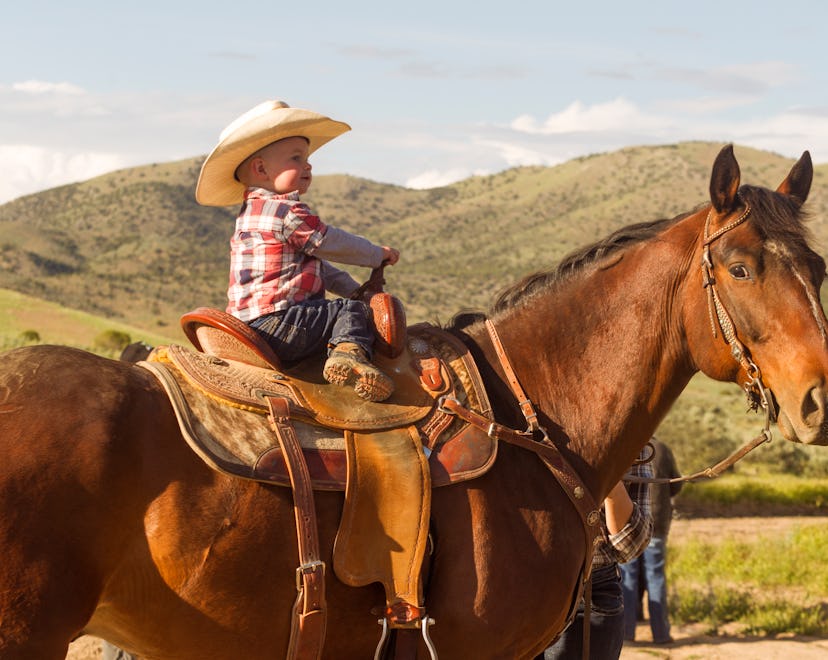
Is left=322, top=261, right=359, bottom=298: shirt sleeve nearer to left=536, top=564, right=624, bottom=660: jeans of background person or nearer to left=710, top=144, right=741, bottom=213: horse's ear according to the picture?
left=710, top=144, right=741, bottom=213: horse's ear

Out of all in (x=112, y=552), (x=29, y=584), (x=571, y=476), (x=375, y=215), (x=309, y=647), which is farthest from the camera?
(x=375, y=215)

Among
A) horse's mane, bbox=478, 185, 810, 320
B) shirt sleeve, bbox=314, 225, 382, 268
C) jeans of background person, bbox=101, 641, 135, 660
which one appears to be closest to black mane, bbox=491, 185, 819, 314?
horse's mane, bbox=478, 185, 810, 320

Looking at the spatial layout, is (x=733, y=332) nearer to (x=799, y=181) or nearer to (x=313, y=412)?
(x=799, y=181)

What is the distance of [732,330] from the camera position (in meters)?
3.60

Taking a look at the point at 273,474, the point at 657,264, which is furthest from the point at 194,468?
the point at 657,264

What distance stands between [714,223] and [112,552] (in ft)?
8.27

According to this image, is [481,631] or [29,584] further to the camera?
[481,631]

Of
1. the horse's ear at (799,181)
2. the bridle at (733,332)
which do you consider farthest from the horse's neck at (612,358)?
the horse's ear at (799,181)

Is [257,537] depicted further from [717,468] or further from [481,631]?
[717,468]

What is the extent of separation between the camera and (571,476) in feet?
11.9

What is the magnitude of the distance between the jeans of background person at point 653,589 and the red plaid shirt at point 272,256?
6328mm

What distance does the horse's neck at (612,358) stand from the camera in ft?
12.5

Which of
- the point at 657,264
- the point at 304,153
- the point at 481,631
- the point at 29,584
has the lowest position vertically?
the point at 481,631

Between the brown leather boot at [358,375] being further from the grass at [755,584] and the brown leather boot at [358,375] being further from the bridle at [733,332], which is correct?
the grass at [755,584]
